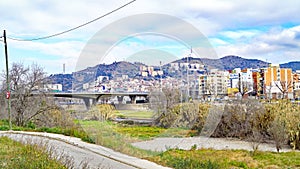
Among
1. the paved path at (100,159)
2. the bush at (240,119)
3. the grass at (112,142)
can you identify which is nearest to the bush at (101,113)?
the grass at (112,142)

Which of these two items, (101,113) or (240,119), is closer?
(101,113)

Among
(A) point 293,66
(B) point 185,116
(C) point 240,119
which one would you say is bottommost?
(C) point 240,119

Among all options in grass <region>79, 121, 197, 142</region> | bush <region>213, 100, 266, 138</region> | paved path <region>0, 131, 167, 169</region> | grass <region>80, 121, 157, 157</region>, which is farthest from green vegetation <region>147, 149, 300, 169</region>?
bush <region>213, 100, 266, 138</region>

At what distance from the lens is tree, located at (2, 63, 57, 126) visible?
29438 mm

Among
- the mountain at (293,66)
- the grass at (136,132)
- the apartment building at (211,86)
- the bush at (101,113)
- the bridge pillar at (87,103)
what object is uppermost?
the mountain at (293,66)

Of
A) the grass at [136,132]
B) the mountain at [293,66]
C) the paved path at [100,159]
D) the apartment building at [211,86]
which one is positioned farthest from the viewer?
the mountain at [293,66]

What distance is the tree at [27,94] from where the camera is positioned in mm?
29438

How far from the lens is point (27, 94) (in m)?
29.5

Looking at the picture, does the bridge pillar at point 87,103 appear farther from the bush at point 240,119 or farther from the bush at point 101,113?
the bush at point 240,119

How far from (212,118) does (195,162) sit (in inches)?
797

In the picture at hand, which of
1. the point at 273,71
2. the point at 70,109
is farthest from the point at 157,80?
the point at 273,71

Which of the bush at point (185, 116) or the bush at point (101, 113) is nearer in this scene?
the bush at point (101, 113)

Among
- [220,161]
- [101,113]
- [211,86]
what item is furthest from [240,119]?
[220,161]

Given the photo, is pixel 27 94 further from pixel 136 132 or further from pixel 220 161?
pixel 220 161
